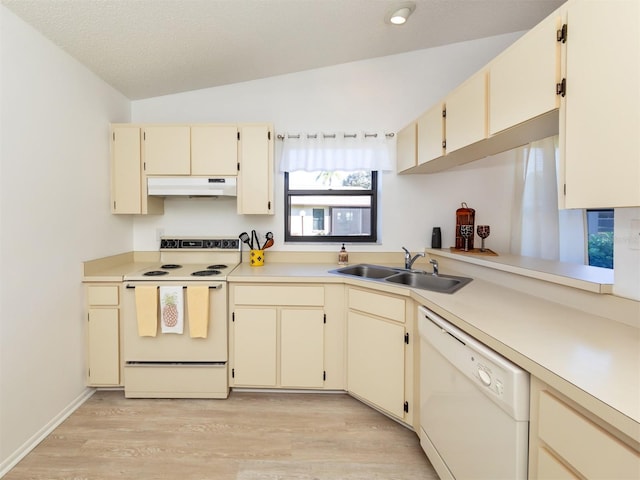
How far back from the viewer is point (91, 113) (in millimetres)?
2301

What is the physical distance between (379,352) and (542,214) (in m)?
1.87

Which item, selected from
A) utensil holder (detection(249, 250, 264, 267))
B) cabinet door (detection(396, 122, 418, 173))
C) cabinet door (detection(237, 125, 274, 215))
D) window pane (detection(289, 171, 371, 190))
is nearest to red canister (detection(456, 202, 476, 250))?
cabinet door (detection(396, 122, 418, 173))

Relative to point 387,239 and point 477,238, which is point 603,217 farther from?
point 387,239

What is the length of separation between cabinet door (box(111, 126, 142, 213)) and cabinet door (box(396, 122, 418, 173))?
2.18m

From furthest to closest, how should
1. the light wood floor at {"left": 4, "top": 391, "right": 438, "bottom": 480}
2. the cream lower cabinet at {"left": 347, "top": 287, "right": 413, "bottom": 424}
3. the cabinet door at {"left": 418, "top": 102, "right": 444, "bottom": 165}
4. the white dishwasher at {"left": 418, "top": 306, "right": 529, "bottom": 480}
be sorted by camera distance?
the cabinet door at {"left": 418, "top": 102, "right": 444, "bottom": 165}
the cream lower cabinet at {"left": 347, "top": 287, "right": 413, "bottom": 424}
the light wood floor at {"left": 4, "top": 391, "right": 438, "bottom": 480}
the white dishwasher at {"left": 418, "top": 306, "right": 529, "bottom": 480}

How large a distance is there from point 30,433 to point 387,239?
2.74 m

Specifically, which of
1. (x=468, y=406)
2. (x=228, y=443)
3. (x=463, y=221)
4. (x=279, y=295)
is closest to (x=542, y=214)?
(x=463, y=221)

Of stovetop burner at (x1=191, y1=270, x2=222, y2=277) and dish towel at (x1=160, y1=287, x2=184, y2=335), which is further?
stovetop burner at (x1=191, y1=270, x2=222, y2=277)

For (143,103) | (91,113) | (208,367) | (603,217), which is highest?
(143,103)

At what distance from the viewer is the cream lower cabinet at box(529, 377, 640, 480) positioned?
2.24 feet

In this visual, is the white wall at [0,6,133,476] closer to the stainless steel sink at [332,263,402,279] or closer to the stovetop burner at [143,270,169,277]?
the stovetop burner at [143,270,169,277]

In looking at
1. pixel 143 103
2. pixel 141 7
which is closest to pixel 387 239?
pixel 141 7

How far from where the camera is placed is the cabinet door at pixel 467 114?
160 centimetres

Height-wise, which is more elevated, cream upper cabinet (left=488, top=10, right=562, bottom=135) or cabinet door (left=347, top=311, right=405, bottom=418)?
cream upper cabinet (left=488, top=10, right=562, bottom=135)
